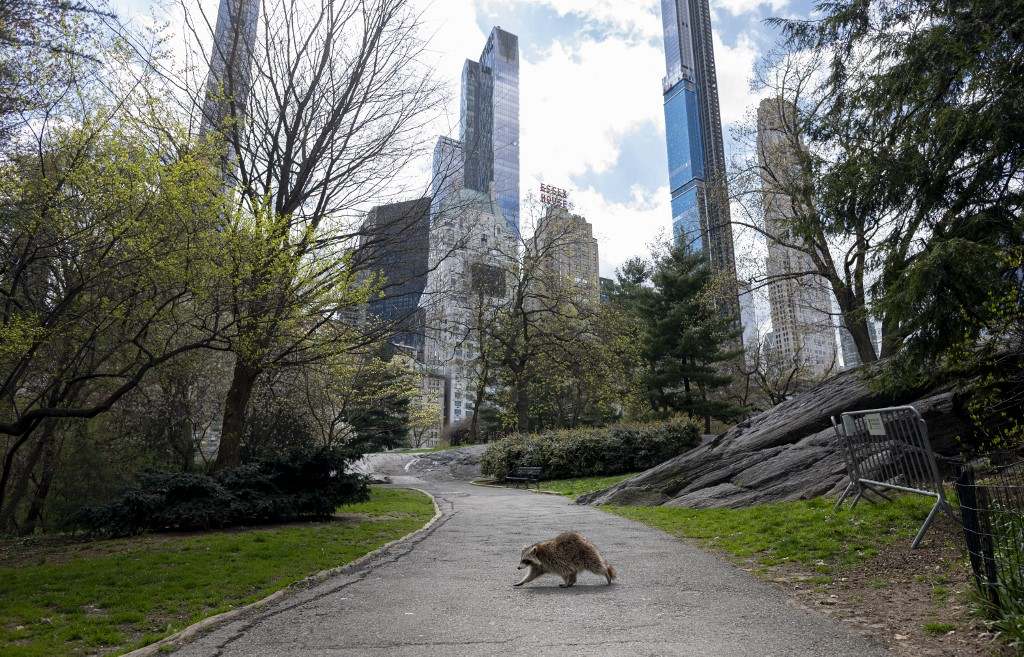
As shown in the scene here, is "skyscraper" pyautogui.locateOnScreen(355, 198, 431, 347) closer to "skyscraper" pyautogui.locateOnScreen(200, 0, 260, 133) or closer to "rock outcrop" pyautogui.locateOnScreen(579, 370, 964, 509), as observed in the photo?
"skyscraper" pyautogui.locateOnScreen(200, 0, 260, 133)

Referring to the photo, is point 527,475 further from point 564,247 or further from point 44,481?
point 564,247

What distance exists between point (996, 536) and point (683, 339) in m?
27.5

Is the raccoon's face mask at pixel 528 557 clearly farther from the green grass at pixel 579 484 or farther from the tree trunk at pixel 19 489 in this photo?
the tree trunk at pixel 19 489

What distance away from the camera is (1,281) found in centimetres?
990

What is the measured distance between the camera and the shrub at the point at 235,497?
10.2m

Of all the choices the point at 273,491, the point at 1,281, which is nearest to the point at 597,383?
the point at 273,491

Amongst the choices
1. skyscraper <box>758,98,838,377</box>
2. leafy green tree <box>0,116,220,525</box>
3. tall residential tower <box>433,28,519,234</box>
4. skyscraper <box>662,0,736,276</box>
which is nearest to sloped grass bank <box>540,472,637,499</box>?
skyscraper <box>758,98,838,377</box>

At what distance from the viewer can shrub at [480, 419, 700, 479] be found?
20.8 m

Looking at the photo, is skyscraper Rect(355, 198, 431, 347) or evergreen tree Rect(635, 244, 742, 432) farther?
evergreen tree Rect(635, 244, 742, 432)

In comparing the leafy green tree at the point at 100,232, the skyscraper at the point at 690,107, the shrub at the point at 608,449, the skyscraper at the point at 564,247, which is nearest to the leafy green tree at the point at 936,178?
the leafy green tree at the point at 100,232

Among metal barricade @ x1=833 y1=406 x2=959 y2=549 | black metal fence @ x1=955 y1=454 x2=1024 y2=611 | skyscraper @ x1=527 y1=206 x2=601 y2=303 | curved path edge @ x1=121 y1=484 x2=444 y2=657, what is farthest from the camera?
skyscraper @ x1=527 y1=206 x2=601 y2=303

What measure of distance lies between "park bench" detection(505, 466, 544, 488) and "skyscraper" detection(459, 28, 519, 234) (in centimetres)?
956

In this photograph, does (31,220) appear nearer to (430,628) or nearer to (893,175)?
(430,628)

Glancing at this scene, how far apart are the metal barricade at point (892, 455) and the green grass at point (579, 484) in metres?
9.96
